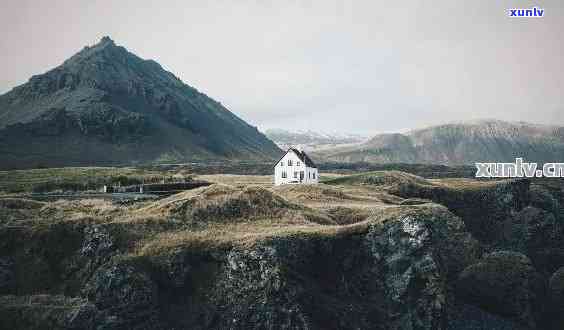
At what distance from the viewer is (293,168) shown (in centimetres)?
10188

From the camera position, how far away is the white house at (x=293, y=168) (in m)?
101

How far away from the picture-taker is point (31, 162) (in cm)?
19825

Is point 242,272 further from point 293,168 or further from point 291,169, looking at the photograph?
point 291,169

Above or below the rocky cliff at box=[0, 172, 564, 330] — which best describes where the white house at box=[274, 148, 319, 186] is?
above

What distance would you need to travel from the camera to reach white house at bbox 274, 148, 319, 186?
332 feet

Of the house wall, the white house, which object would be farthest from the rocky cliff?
the house wall

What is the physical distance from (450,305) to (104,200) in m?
47.0

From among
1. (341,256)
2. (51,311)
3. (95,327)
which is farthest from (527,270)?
(51,311)

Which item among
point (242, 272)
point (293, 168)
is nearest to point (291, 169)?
point (293, 168)

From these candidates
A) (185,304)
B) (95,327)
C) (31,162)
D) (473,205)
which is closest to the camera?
(95,327)

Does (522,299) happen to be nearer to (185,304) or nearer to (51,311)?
(185,304)

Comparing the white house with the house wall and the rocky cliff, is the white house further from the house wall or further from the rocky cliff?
the rocky cliff

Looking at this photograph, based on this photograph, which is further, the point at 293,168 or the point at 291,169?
the point at 291,169

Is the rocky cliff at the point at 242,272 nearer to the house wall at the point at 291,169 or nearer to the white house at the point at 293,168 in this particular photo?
the white house at the point at 293,168
